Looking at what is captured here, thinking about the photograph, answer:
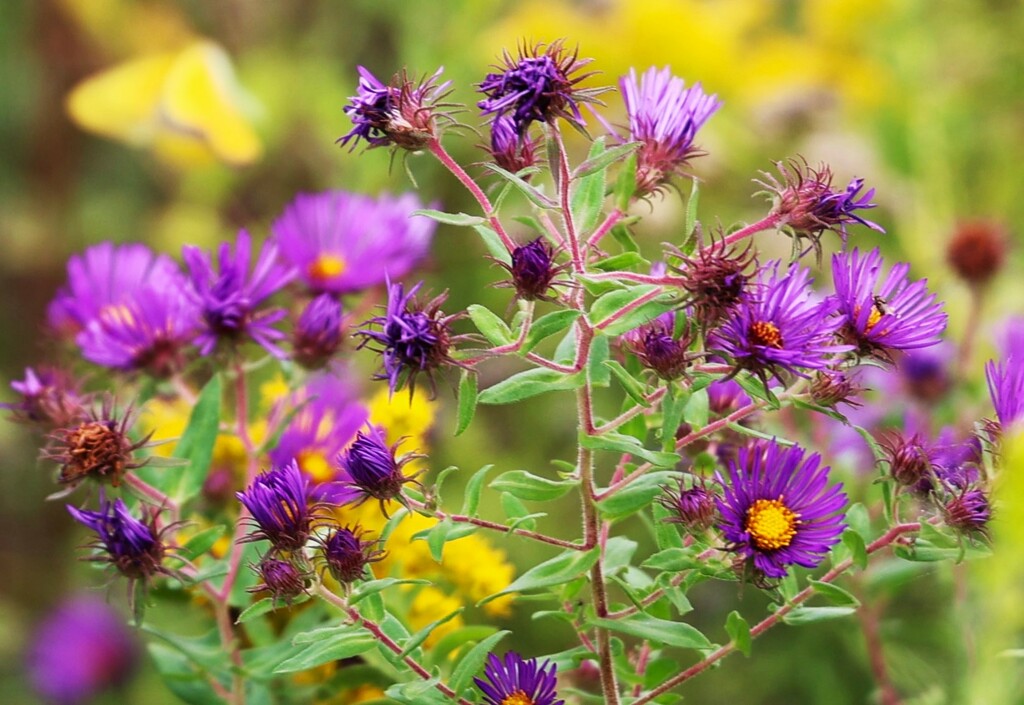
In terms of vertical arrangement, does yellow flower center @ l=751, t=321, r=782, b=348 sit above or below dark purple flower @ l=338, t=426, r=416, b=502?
above

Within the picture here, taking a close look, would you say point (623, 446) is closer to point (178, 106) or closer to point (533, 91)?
point (533, 91)

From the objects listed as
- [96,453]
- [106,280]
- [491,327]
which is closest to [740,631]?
[491,327]

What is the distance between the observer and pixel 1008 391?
37cm

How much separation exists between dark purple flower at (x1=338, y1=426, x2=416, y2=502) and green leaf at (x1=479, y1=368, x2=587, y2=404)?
1.4 inches

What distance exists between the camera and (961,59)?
3.92ft

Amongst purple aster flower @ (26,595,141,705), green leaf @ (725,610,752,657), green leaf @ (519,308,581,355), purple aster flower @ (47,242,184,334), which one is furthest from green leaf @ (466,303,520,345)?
purple aster flower @ (26,595,141,705)

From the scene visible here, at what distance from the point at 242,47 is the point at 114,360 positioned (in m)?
0.88

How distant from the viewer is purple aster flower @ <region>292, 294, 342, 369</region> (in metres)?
0.50

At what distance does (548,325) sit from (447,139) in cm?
78

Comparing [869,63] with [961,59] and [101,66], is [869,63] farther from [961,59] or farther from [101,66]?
[101,66]

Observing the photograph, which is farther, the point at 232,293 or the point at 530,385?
the point at 232,293

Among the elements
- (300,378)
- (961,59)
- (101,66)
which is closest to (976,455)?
(300,378)

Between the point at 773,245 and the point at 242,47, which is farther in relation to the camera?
the point at 242,47

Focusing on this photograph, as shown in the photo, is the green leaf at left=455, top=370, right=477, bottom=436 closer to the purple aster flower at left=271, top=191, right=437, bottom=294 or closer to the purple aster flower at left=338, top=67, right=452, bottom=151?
the purple aster flower at left=338, top=67, right=452, bottom=151
